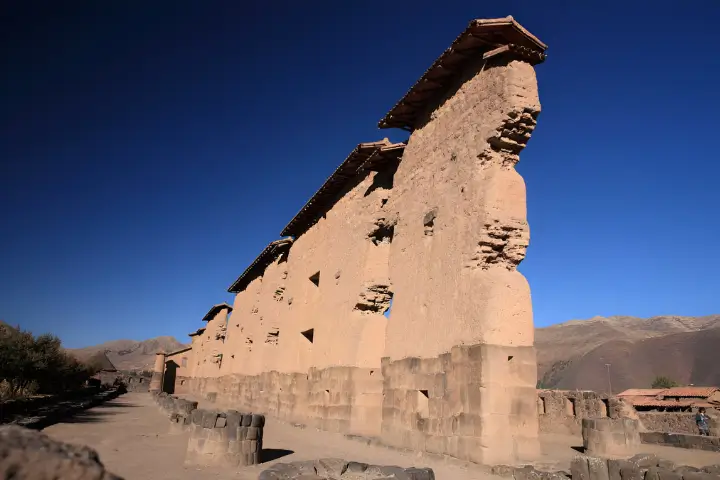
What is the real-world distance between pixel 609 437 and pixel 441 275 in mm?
4722

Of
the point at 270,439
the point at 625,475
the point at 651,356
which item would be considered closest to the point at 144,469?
the point at 270,439

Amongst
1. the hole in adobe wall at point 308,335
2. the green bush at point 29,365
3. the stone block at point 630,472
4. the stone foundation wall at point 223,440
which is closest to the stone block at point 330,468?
the stone foundation wall at point 223,440

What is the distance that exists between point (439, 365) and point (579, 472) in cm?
263

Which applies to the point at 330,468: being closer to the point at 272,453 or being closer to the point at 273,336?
the point at 272,453

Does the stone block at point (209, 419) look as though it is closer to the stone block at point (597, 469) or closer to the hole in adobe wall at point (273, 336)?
the stone block at point (597, 469)

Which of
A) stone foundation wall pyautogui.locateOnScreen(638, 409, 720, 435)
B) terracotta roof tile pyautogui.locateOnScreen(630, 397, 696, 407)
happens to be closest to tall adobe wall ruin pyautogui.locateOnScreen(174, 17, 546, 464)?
stone foundation wall pyautogui.locateOnScreen(638, 409, 720, 435)

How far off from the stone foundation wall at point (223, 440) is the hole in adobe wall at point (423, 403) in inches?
113

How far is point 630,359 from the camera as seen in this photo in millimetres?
57219

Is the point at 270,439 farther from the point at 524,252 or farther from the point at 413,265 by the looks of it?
the point at 524,252

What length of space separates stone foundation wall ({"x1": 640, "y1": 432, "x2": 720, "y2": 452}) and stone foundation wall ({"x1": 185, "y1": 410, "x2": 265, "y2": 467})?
1118cm

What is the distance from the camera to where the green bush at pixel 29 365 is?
1722 cm

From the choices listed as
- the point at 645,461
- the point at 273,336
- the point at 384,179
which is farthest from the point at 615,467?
the point at 273,336

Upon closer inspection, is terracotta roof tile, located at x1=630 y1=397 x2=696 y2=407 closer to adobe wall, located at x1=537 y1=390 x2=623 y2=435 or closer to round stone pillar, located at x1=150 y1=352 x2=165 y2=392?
adobe wall, located at x1=537 y1=390 x2=623 y2=435

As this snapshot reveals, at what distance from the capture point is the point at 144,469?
23.9 ft
